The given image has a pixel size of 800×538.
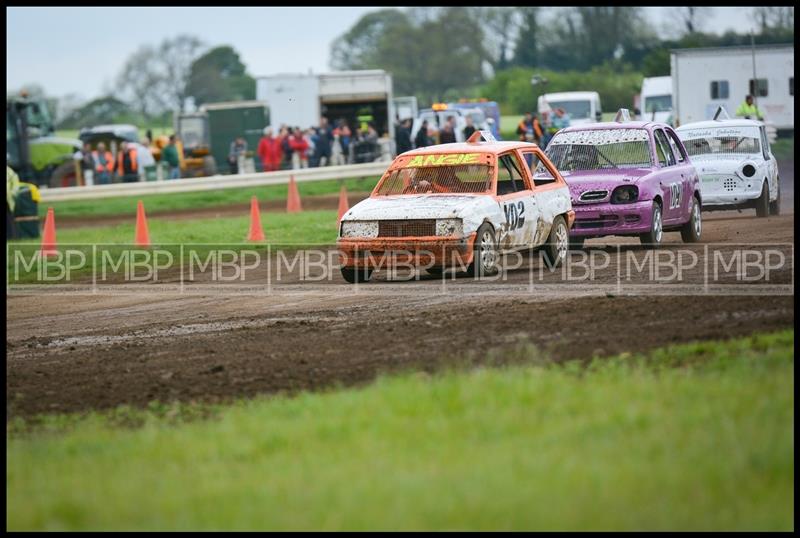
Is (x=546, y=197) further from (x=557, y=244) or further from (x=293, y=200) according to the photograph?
(x=293, y=200)

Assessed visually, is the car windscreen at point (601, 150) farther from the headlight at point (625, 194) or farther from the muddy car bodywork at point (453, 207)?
the muddy car bodywork at point (453, 207)

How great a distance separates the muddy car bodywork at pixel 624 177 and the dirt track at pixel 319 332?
1738 mm

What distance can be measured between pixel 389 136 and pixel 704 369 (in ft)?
109

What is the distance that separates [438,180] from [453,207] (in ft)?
3.38

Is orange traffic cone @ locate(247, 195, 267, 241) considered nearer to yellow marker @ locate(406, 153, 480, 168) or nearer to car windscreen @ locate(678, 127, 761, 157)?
yellow marker @ locate(406, 153, 480, 168)

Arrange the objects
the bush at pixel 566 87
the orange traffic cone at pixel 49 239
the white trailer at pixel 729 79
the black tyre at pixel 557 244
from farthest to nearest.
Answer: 1. the bush at pixel 566 87
2. the white trailer at pixel 729 79
3. the orange traffic cone at pixel 49 239
4. the black tyre at pixel 557 244

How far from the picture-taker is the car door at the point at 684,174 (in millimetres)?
16812

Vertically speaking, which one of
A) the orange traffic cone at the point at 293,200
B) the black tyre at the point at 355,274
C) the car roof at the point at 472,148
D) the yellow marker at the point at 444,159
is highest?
the car roof at the point at 472,148

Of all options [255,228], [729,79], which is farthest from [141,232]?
[729,79]

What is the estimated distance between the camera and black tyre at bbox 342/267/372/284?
1430 cm

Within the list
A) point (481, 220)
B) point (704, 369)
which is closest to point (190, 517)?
point (704, 369)

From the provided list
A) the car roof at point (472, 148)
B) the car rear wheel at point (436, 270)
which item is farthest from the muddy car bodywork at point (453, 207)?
the car rear wheel at point (436, 270)

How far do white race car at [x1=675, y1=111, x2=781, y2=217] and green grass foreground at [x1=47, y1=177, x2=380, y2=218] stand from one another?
1285 centimetres

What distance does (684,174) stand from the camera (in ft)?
55.6
